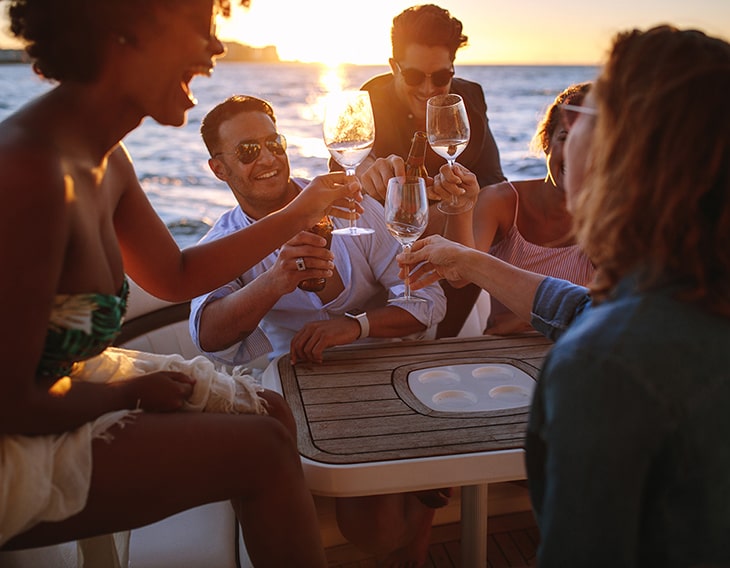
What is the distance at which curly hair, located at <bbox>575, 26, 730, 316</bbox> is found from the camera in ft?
3.13

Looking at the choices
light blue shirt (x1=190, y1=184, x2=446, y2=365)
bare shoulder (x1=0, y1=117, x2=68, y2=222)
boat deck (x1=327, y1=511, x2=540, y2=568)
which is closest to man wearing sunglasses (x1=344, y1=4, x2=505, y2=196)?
light blue shirt (x1=190, y1=184, x2=446, y2=365)

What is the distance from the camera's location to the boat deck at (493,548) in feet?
8.69

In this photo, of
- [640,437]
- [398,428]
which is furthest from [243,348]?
[640,437]

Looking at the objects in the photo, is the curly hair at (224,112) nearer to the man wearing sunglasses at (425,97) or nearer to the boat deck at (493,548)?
the man wearing sunglasses at (425,97)

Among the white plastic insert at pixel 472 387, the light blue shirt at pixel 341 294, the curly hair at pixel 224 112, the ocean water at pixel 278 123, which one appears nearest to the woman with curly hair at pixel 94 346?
the white plastic insert at pixel 472 387

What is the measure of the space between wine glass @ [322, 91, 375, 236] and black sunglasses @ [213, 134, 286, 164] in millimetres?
510

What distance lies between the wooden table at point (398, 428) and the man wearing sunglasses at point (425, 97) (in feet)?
3.00

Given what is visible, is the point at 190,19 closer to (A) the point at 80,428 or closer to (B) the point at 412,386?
(A) the point at 80,428

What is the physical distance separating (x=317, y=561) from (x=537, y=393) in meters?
0.73

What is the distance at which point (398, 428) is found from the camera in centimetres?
179

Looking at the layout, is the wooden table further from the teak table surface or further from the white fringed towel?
the white fringed towel

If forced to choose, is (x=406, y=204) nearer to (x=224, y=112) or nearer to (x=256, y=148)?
(x=256, y=148)

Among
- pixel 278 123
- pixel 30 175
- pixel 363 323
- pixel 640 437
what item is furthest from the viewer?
pixel 278 123

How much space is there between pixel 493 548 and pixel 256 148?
1.76m
